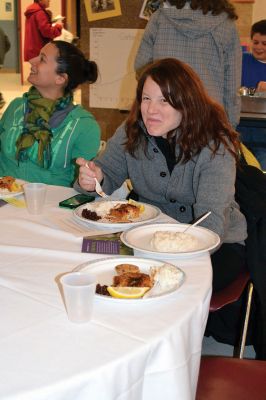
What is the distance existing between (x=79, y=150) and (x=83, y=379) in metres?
1.75

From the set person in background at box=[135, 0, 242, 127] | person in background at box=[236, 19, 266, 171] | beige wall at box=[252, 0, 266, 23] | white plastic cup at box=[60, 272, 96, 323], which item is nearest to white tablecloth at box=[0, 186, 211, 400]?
white plastic cup at box=[60, 272, 96, 323]

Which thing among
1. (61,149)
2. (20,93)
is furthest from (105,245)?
(20,93)

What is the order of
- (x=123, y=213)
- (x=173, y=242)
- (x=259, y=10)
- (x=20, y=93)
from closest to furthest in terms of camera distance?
1. (x=173, y=242)
2. (x=123, y=213)
3. (x=259, y=10)
4. (x=20, y=93)

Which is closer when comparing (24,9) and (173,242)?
(173,242)

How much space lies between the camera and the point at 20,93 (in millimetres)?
9266

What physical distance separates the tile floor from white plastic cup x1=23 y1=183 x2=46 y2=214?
105 centimetres

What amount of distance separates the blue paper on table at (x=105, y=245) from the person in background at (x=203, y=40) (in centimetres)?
176

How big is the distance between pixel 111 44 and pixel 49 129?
199cm

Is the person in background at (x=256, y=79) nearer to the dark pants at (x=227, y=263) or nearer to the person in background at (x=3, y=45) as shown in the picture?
the dark pants at (x=227, y=263)

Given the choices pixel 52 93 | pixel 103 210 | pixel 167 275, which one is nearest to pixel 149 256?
pixel 167 275

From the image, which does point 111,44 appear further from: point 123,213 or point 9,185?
point 123,213

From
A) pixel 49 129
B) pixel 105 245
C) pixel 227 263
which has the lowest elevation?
pixel 227 263

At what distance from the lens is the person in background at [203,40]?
294cm

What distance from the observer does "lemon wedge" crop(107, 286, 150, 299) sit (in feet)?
3.76
